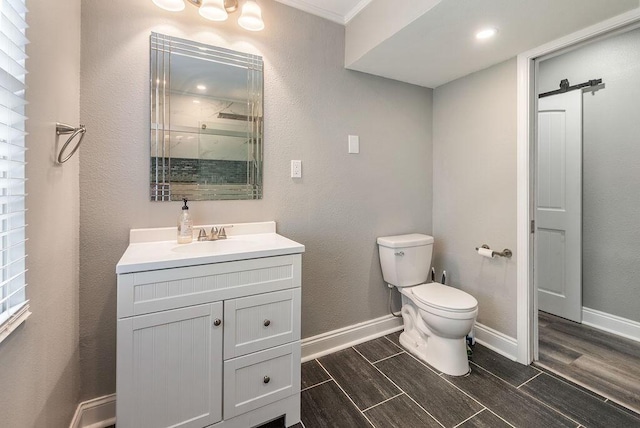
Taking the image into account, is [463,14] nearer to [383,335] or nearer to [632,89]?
[632,89]

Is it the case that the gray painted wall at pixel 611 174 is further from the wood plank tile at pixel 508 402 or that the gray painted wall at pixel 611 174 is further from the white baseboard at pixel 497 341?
the wood plank tile at pixel 508 402

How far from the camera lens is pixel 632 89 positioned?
6.92 ft

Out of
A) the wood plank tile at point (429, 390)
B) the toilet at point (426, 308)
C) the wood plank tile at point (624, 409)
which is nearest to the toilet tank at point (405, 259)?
the toilet at point (426, 308)

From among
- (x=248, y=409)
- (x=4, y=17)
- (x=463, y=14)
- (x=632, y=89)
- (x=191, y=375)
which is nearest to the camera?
(x=4, y=17)

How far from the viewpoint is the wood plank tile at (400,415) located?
142 cm

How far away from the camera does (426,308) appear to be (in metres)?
1.85

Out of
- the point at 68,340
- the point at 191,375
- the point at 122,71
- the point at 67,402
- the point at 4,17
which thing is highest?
the point at 122,71

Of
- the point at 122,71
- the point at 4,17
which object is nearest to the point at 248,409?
the point at 4,17

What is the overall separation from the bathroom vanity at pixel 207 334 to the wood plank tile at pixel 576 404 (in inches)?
53.7

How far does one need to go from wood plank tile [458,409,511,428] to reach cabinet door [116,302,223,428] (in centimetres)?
120

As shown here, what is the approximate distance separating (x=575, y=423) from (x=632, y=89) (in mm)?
2315

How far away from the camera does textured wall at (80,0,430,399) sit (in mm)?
1399

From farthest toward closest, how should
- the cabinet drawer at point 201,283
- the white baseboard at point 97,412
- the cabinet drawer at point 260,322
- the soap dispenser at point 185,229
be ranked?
the soap dispenser at point 185,229 → the white baseboard at point 97,412 → the cabinet drawer at point 260,322 → the cabinet drawer at point 201,283

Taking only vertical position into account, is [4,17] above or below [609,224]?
above
